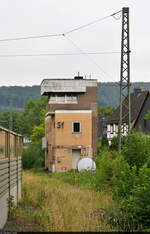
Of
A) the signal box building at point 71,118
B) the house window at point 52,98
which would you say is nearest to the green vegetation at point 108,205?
the signal box building at point 71,118

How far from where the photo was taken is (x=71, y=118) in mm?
48969

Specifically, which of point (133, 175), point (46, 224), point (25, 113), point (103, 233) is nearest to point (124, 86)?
point (133, 175)

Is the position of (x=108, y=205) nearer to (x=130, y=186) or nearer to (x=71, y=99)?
(x=130, y=186)

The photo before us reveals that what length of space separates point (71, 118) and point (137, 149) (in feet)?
104

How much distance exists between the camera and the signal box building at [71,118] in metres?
48.7

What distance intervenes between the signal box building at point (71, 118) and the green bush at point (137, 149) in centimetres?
3035

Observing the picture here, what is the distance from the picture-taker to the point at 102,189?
64.3 feet

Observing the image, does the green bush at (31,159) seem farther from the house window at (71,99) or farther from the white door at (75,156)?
the house window at (71,99)

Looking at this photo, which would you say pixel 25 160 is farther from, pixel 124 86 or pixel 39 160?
pixel 124 86

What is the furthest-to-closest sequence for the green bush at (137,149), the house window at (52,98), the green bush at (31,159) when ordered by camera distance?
the green bush at (31,159) → the house window at (52,98) → the green bush at (137,149)

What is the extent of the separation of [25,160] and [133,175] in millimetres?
47544

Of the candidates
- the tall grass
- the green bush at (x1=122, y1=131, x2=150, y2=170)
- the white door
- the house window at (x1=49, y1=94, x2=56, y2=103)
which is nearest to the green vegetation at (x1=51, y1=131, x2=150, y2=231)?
the green bush at (x1=122, y1=131, x2=150, y2=170)

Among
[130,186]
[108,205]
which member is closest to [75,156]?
[130,186]

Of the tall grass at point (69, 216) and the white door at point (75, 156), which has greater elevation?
the white door at point (75, 156)
